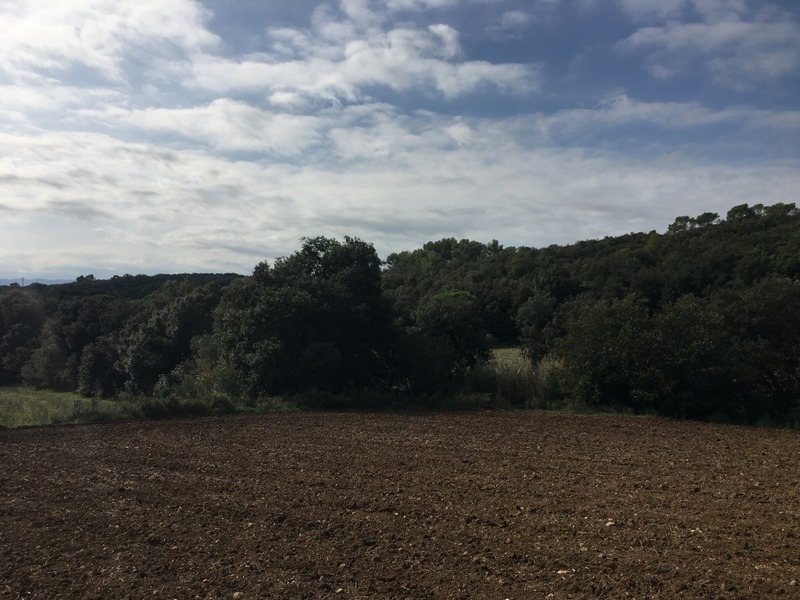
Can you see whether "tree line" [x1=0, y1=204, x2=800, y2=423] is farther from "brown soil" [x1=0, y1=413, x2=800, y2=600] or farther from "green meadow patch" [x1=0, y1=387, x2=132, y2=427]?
"brown soil" [x1=0, y1=413, x2=800, y2=600]

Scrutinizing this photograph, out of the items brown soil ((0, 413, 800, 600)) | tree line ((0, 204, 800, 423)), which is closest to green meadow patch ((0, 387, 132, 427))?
tree line ((0, 204, 800, 423))

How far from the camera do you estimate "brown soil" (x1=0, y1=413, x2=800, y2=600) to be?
242 inches

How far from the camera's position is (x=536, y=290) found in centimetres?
4131

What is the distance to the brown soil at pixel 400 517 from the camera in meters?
6.16

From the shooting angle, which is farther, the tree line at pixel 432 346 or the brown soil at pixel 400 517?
the tree line at pixel 432 346

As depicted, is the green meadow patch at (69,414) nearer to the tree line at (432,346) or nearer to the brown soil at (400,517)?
the tree line at (432,346)

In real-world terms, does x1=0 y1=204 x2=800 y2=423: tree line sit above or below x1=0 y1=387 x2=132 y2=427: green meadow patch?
above

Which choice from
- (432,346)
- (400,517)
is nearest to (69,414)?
(432,346)

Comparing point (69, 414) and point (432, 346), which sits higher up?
point (432, 346)

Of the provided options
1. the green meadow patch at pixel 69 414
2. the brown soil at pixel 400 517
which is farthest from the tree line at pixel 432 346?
the brown soil at pixel 400 517

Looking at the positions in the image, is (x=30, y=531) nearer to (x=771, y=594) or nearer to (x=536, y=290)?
(x=771, y=594)

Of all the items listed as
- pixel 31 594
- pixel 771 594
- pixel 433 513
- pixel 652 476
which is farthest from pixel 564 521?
pixel 31 594

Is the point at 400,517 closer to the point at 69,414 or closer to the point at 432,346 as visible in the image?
the point at 69,414

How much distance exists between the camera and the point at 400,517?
8.17 meters
